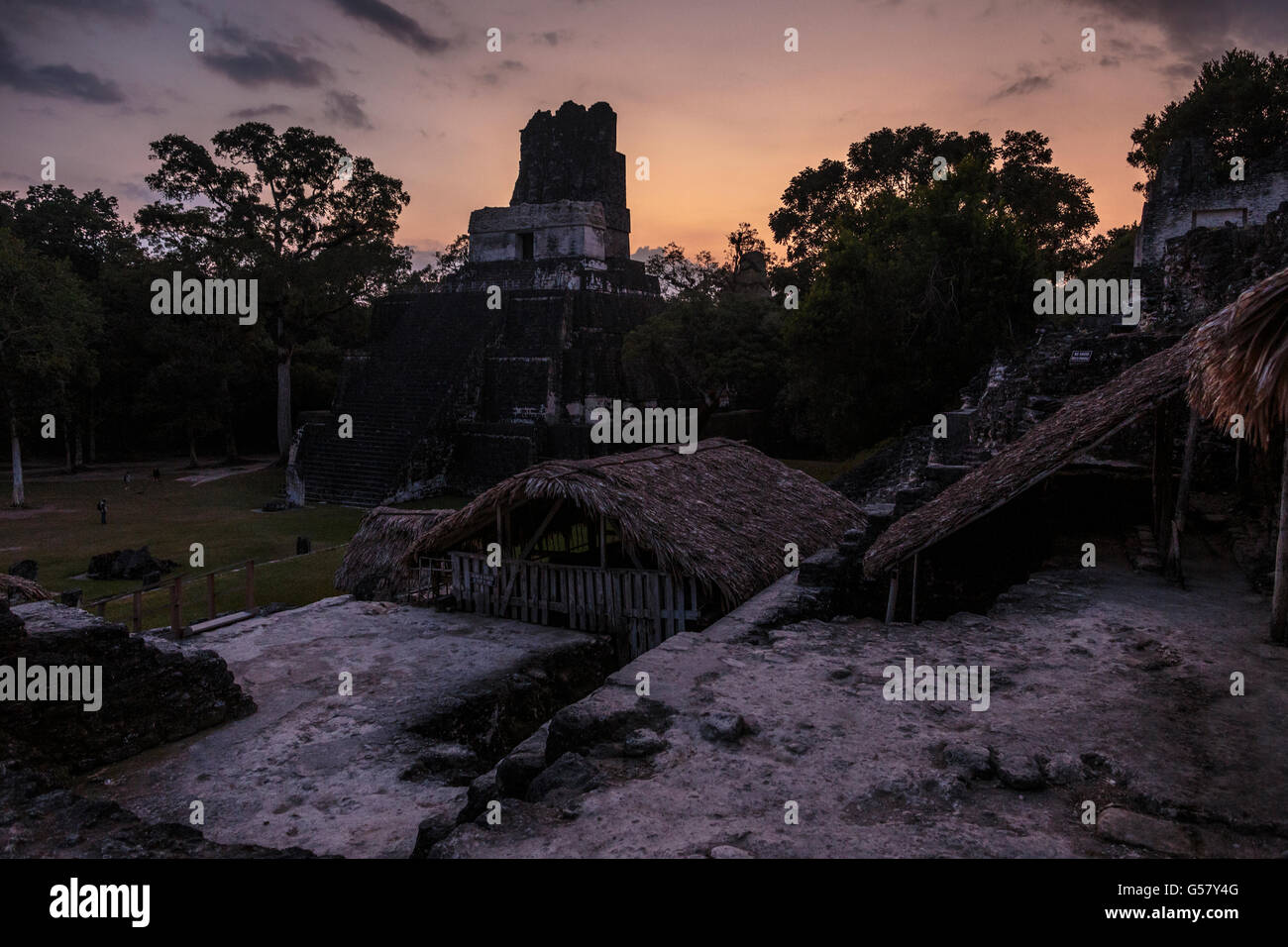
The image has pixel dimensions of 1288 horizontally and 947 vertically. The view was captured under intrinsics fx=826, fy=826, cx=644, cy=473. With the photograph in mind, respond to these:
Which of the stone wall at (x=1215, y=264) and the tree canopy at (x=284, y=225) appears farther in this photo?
the tree canopy at (x=284, y=225)

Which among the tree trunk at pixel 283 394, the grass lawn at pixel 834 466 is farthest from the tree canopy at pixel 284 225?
the grass lawn at pixel 834 466

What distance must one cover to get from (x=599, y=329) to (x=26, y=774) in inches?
892

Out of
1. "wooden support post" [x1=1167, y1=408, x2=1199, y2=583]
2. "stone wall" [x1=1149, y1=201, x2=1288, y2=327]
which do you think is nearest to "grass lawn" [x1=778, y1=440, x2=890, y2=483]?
"stone wall" [x1=1149, y1=201, x2=1288, y2=327]

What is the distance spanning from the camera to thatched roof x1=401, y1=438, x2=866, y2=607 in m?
8.88

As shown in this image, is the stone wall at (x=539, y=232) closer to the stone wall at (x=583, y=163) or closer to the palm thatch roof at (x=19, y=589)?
the stone wall at (x=583, y=163)

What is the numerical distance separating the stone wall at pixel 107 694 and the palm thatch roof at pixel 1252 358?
760cm

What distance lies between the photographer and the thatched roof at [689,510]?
8.88 meters

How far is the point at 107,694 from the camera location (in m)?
6.21

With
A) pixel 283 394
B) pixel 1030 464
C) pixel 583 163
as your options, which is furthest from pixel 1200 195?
pixel 283 394

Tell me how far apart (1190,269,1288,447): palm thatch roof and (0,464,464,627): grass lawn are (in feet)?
37.4

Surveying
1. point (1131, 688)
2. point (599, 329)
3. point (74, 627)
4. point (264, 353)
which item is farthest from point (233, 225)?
point (1131, 688)

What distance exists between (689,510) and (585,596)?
160cm

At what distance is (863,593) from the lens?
8.21 meters

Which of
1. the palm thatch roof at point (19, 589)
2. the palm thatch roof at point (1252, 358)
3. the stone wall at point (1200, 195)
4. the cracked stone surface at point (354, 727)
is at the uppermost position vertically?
the stone wall at point (1200, 195)
